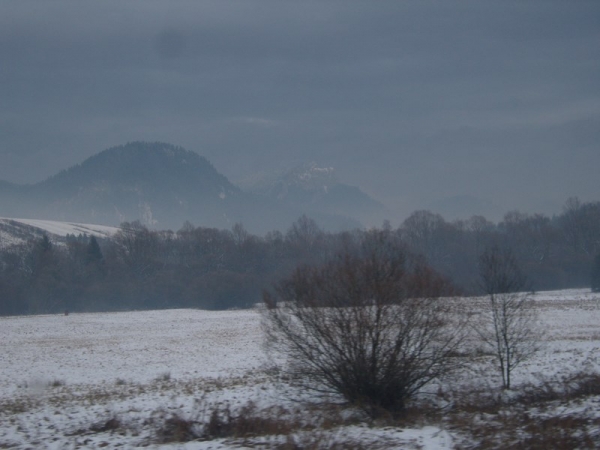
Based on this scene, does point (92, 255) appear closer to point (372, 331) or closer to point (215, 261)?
point (215, 261)

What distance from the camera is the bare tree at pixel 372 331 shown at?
14141 mm

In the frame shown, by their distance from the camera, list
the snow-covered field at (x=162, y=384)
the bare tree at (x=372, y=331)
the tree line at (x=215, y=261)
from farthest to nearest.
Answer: the tree line at (x=215, y=261), the bare tree at (x=372, y=331), the snow-covered field at (x=162, y=384)

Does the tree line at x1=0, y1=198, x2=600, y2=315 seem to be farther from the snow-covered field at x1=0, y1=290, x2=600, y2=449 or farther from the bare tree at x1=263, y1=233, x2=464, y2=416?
the bare tree at x1=263, y1=233, x2=464, y2=416

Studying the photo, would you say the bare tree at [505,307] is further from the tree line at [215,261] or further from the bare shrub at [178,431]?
the tree line at [215,261]

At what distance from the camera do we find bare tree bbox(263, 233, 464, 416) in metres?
14.1

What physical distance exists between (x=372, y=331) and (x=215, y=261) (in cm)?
9666

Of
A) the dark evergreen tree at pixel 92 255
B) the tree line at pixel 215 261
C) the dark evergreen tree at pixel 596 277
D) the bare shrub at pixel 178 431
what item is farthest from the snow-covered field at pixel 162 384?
the dark evergreen tree at pixel 92 255

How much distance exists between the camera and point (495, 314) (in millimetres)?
17172

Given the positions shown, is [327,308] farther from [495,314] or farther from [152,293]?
[152,293]

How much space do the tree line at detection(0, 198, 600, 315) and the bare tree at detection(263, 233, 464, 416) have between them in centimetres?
6921

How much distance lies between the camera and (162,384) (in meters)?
21.0

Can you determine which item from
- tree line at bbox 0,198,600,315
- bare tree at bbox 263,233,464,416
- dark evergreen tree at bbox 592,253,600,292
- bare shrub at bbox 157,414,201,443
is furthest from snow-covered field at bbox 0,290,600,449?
tree line at bbox 0,198,600,315

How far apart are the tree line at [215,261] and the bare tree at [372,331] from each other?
227 ft

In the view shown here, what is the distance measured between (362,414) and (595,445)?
213 inches
